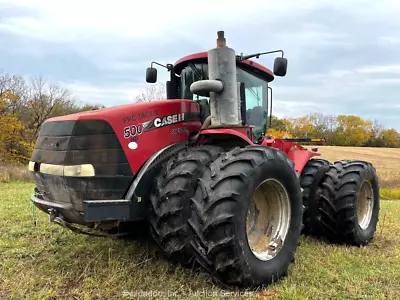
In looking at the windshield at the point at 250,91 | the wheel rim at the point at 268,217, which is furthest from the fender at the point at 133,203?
the windshield at the point at 250,91

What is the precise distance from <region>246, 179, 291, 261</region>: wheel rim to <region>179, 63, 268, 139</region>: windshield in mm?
1365

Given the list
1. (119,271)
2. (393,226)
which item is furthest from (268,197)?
(393,226)

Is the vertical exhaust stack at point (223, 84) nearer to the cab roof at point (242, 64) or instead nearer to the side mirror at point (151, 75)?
the cab roof at point (242, 64)

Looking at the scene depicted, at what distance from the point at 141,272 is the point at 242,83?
8.30 ft

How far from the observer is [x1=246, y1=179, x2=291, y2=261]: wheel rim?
12.0 ft

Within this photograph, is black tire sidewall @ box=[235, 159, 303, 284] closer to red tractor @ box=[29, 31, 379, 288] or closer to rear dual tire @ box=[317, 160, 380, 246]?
red tractor @ box=[29, 31, 379, 288]

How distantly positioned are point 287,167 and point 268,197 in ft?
1.34

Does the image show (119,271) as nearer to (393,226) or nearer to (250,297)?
(250,297)

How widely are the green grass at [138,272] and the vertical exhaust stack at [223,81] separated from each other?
1574 millimetres

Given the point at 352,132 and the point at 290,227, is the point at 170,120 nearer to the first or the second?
the point at 290,227

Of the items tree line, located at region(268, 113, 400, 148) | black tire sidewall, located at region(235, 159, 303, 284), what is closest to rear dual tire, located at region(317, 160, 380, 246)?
black tire sidewall, located at region(235, 159, 303, 284)

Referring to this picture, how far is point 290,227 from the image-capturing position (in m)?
3.71

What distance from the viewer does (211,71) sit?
12.7ft

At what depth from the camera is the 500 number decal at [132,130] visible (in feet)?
11.0
